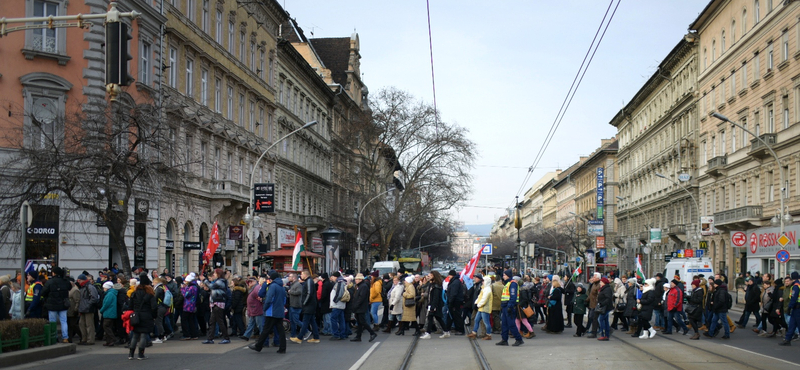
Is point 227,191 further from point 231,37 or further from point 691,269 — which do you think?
point 691,269

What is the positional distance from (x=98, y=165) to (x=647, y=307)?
13670 millimetres

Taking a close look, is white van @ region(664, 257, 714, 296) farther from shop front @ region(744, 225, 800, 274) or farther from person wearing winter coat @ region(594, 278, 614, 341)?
person wearing winter coat @ region(594, 278, 614, 341)

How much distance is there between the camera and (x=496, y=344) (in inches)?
731

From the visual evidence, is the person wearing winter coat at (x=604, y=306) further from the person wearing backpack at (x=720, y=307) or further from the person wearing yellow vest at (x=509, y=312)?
the person wearing backpack at (x=720, y=307)

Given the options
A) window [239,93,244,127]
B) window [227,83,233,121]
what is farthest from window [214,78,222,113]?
window [239,93,244,127]

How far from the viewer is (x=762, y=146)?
44125 mm

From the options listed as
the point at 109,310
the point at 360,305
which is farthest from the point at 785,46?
the point at 109,310

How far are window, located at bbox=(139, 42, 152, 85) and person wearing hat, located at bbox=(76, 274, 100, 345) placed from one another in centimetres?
1435

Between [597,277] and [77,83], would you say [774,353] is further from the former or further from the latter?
[77,83]

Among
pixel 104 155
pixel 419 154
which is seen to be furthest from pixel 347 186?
pixel 104 155

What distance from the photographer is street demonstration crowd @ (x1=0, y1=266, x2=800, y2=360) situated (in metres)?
17.4

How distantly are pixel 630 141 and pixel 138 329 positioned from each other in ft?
251

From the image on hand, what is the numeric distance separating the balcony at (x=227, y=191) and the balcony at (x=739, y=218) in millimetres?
27466

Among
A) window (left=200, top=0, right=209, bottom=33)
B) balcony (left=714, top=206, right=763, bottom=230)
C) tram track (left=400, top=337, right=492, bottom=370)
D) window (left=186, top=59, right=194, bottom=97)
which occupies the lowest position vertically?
tram track (left=400, top=337, right=492, bottom=370)
